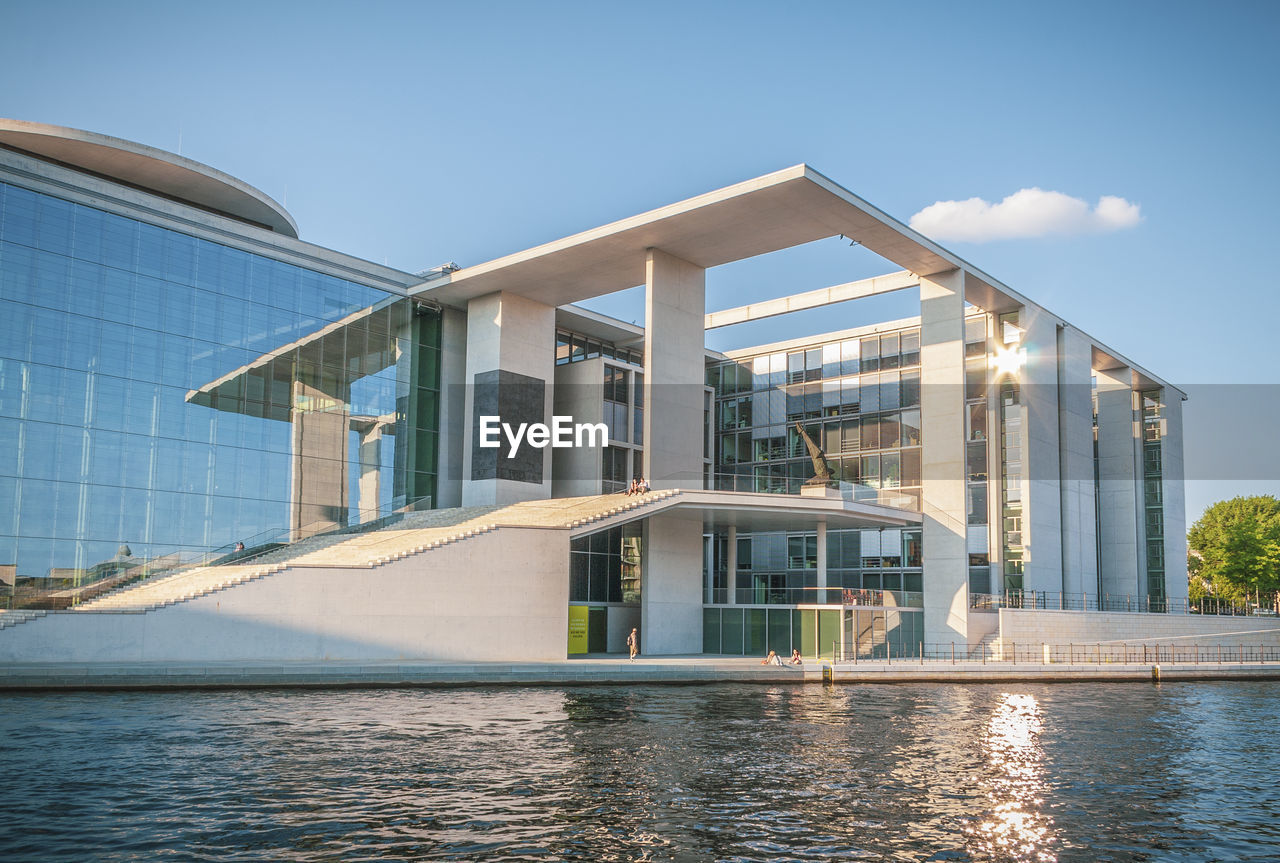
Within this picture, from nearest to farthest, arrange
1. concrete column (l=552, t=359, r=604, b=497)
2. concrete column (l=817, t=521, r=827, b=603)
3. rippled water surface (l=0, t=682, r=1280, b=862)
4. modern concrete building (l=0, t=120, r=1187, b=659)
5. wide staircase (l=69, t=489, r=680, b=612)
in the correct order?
rippled water surface (l=0, t=682, r=1280, b=862), wide staircase (l=69, t=489, r=680, b=612), modern concrete building (l=0, t=120, r=1187, b=659), concrete column (l=817, t=521, r=827, b=603), concrete column (l=552, t=359, r=604, b=497)

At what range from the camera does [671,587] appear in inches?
1635


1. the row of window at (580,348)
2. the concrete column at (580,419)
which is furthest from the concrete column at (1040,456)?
the concrete column at (580,419)

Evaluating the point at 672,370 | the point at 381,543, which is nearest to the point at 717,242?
the point at 672,370

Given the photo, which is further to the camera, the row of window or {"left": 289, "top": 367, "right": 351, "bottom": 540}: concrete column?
the row of window

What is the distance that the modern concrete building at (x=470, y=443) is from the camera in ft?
108

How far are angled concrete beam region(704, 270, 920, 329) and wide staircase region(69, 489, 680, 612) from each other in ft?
60.4

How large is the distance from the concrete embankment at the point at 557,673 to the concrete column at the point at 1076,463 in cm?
1213

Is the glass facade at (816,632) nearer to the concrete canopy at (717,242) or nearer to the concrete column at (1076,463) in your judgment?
the concrete column at (1076,463)

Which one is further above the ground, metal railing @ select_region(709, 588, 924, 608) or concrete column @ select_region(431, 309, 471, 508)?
concrete column @ select_region(431, 309, 471, 508)

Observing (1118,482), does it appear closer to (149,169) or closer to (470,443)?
(470,443)

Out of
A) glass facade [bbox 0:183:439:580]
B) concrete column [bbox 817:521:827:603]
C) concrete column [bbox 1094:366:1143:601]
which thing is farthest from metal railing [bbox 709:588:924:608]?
concrete column [bbox 1094:366:1143:601]

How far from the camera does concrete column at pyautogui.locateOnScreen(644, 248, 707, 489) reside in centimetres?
4056

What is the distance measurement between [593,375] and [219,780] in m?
35.3

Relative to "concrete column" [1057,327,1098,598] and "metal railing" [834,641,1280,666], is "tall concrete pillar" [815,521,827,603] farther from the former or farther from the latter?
"concrete column" [1057,327,1098,598]
